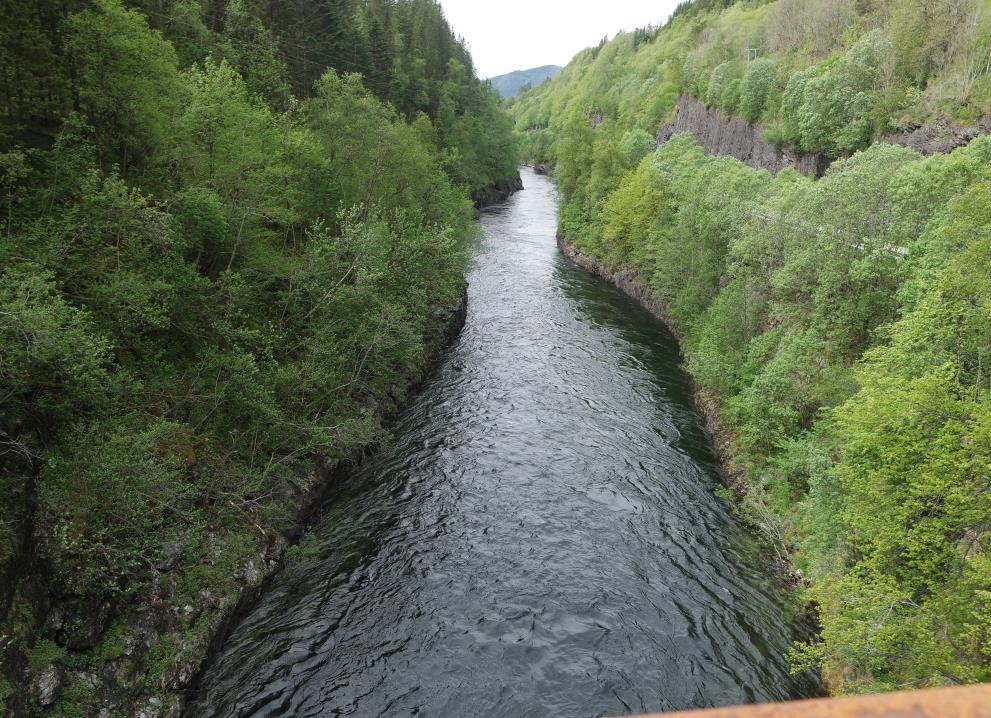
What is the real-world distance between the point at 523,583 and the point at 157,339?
16.0 meters

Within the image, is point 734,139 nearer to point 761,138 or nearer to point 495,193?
A: point 761,138

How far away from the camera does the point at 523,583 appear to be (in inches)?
794

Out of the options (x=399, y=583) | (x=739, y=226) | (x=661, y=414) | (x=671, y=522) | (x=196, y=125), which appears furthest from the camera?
(x=739, y=226)

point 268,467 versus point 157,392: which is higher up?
point 157,392

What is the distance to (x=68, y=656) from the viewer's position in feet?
47.3

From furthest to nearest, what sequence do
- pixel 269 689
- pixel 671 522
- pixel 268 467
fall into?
pixel 671 522, pixel 268 467, pixel 269 689

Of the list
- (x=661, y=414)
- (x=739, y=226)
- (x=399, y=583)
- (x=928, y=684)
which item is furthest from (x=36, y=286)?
(x=739, y=226)

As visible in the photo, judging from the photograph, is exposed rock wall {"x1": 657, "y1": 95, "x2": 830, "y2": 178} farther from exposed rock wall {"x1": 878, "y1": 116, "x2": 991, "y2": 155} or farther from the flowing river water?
the flowing river water

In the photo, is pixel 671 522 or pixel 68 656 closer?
pixel 68 656

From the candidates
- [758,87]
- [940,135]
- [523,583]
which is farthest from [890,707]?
[758,87]

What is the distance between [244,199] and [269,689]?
66.4 ft

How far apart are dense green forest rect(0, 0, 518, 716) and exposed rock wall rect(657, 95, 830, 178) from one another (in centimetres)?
3934

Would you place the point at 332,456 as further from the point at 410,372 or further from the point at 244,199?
the point at 244,199

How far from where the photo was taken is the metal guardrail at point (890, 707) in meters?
1.37
